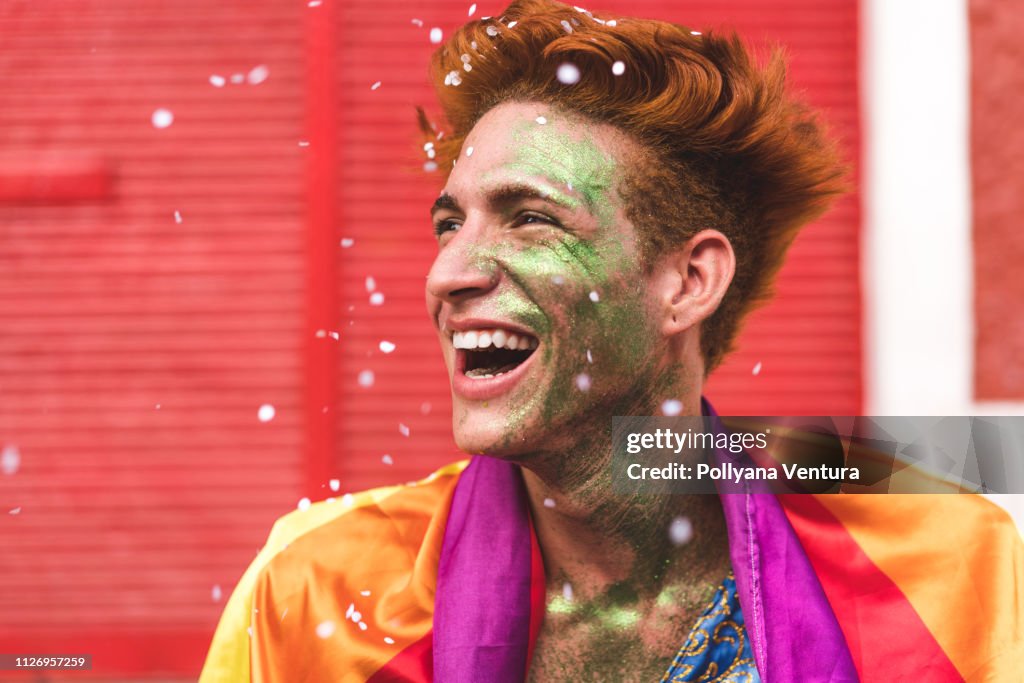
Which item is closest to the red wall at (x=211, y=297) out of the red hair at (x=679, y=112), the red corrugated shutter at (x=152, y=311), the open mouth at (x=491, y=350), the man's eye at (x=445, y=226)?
the red corrugated shutter at (x=152, y=311)

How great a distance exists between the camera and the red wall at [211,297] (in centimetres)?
313

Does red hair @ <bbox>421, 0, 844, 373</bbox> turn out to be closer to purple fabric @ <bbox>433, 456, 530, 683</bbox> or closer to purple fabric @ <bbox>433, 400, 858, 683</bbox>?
purple fabric @ <bbox>433, 400, 858, 683</bbox>

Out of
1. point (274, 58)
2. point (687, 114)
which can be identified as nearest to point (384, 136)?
point (274, 58)

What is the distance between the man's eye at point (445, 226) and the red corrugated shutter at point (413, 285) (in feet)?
4.87

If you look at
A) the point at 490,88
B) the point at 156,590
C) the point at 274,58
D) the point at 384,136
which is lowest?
the point at 156,590

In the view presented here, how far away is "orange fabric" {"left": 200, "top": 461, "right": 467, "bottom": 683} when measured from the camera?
1.61 metres

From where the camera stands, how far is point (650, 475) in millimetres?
1639

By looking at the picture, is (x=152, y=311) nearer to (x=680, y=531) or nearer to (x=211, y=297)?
(x=211, y=297)

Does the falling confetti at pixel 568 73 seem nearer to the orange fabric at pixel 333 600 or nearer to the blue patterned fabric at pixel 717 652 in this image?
the orange fabric at pixel 333 600

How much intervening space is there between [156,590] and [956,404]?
242cm

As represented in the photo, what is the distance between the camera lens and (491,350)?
156 centimetres

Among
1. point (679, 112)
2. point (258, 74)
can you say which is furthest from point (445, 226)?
point (258, 74)

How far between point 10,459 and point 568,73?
2.40 meters

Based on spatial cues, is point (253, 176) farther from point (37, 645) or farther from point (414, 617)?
point (414, 617)
